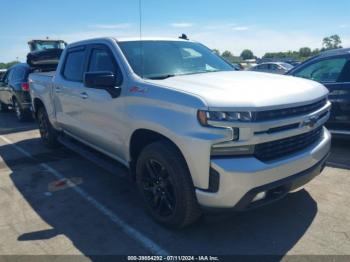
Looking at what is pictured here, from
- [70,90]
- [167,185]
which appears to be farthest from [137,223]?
[70,90]

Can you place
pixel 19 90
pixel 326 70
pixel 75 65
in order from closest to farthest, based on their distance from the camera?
pixel 75 65 < pixel 326 70 < pixel 19 90

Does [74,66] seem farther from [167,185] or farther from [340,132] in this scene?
[340,132]

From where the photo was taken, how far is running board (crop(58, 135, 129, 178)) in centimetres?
443

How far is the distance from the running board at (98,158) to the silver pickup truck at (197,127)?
0.17 meters

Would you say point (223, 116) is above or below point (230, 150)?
above

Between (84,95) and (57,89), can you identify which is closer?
(84,95)

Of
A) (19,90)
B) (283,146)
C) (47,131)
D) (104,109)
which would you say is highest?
(104,109)

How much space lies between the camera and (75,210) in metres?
4.34

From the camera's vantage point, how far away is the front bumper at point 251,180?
2969 millimetres

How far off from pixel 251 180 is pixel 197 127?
0.62 metres

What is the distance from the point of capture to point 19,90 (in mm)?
10773

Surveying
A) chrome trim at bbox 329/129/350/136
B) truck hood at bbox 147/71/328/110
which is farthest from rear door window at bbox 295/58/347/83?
truck hood at bbox 147/71/328/110

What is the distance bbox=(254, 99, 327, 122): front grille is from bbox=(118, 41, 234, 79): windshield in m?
1.34

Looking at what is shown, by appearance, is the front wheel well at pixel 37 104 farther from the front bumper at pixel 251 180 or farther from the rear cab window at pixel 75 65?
the front bumper at pixel 251 180
